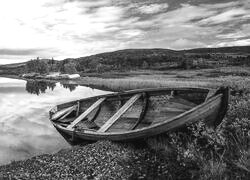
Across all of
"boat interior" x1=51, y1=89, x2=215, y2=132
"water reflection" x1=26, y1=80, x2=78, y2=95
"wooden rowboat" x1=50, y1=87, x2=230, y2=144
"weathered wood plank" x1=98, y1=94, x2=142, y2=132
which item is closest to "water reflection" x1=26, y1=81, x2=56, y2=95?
"water reflection" x1=26, y1=80, x2=78, y2=95

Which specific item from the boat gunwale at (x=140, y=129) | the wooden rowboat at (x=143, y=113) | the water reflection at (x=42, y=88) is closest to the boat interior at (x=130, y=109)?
the wooden rowboat at (x=143, y=113)

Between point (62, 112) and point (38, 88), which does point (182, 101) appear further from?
point (38, 88)

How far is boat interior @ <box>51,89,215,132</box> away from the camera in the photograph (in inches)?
447

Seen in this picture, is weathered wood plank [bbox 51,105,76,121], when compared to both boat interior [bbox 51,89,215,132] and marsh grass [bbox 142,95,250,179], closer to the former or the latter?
boat interior [bbox 51,89,215,132]

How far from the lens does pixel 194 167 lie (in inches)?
299

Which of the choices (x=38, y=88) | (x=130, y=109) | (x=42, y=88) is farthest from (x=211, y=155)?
(x=38, y=88)

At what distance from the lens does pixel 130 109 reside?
537 inches

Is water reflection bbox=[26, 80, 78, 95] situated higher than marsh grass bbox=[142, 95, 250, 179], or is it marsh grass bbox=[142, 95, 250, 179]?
marsh grass bbox=[142, 95, 250, 179]

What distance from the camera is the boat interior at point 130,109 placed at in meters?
11.4

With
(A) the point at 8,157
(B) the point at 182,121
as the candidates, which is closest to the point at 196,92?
(B) the point at 182,121

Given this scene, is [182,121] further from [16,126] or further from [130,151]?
[16,126]

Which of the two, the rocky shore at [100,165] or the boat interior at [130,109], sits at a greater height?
the boat interior at [130,109]

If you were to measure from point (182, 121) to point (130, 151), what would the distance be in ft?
7.27

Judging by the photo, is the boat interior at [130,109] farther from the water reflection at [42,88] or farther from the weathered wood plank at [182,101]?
the water reflection at [42,88]
